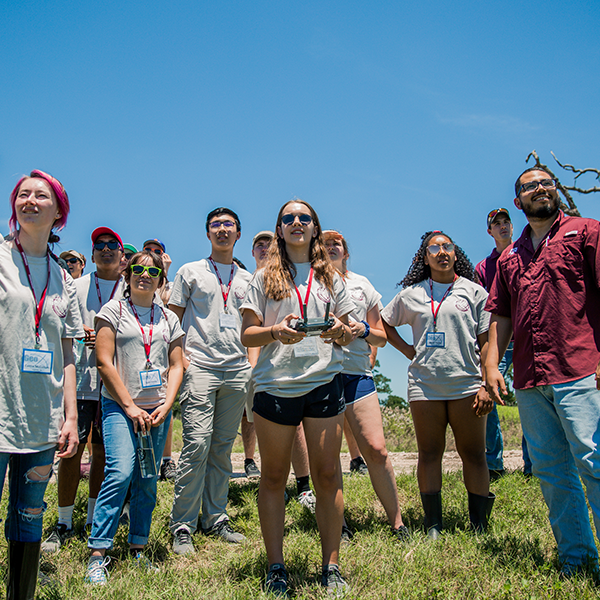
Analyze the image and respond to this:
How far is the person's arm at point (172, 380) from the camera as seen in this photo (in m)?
3.73

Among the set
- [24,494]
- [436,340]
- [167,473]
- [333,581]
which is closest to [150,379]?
[24,494]

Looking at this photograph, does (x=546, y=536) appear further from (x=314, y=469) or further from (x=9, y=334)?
(x=9, y=334)

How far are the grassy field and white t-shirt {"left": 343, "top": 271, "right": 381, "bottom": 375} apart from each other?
1279mm

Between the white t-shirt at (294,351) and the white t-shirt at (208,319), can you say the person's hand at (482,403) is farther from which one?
the white t-shirt at (208,319)

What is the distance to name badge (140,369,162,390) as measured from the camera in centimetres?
377

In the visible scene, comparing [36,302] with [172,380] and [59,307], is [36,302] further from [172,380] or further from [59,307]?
[172,380]

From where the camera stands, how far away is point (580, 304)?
10.3 feet

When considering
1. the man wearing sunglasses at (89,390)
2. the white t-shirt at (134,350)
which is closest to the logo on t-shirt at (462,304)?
the white t-shirt at (134,350)

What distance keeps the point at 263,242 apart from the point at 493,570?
402 centimetres

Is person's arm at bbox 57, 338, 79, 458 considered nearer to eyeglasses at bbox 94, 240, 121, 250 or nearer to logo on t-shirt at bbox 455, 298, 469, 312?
eyeglasses at bbox 94, 240, 121, 250

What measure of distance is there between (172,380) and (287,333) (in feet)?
4.54

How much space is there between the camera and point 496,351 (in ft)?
11.9

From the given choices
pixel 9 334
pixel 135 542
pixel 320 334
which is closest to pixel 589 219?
pixel 320 334

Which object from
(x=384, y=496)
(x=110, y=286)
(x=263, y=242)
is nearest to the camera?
(x=384, y=496)
